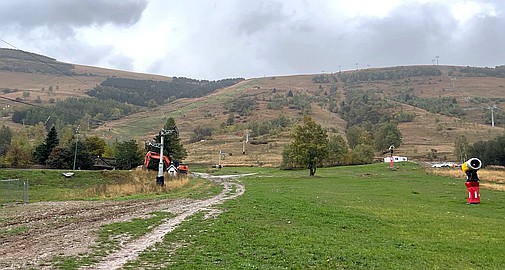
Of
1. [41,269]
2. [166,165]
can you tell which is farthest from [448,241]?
[166,165]

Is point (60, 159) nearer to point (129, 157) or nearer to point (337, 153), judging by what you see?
point (129, 157)

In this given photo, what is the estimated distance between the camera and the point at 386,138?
131 metres

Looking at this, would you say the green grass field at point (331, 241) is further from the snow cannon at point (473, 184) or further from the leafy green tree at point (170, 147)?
the leafy green tree at point (170, 147)

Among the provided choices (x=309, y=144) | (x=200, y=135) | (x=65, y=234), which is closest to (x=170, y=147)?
(x=309, y=144)

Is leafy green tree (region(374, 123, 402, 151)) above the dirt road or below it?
above

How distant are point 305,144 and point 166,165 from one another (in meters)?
21.8

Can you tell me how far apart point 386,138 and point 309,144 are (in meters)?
70.2

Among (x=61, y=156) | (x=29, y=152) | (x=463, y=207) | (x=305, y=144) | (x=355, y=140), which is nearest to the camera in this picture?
(x=463, y=207)

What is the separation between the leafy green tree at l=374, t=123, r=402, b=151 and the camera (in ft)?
427

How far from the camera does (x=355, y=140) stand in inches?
5177

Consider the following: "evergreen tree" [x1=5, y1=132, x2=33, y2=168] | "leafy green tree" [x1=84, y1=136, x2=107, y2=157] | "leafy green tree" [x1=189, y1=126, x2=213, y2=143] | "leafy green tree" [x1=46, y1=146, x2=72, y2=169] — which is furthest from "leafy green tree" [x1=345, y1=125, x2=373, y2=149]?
"evergreen tree" [x1=5, y1=132, x2=33, y2=168]

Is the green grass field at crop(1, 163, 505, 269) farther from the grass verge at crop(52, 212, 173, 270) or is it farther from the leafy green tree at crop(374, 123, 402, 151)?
the leafy green tree at crop(374, 123, 402, 151)

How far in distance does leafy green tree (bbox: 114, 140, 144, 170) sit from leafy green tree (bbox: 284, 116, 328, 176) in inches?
1391

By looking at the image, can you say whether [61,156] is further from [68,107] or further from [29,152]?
[68,107]
